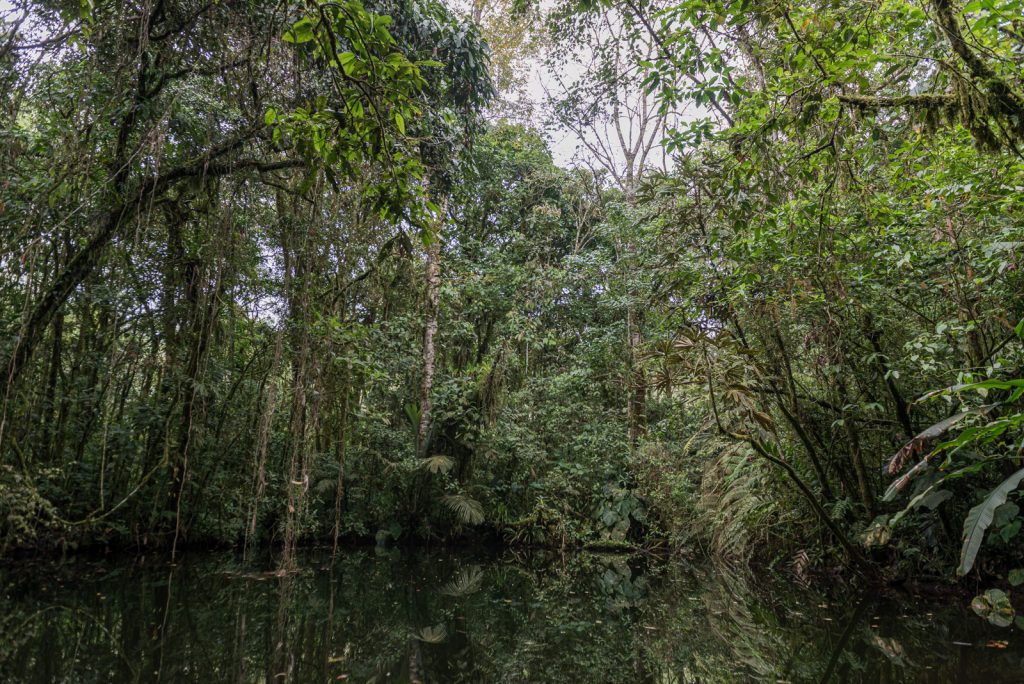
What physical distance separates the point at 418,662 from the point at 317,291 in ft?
14.9

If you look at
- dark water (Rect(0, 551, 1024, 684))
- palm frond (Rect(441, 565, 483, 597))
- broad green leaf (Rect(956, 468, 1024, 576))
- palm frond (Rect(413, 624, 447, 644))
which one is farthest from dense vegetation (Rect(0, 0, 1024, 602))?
palm frond (Rect(413, 624, 447, 644))

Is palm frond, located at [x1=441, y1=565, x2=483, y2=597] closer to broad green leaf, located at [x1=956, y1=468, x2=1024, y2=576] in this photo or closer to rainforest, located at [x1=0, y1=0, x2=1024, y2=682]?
rainforest, located at [x1=0, y1=0, x2=1024, y2=682]

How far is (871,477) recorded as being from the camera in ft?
17.0

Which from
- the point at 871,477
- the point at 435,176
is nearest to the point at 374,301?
the point at 435,176

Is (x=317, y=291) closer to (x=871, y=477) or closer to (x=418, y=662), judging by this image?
(x=418, y=662)

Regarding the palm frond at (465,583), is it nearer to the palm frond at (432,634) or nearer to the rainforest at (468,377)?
the rainforest at (468,377)

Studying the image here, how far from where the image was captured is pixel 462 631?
3959mm

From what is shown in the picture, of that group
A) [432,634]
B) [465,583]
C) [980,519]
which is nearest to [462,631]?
[432,634]

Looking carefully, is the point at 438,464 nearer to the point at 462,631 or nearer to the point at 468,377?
the point at 468,377

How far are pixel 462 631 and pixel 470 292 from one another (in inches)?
301

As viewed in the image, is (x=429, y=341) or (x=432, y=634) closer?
(x=432, y=634)

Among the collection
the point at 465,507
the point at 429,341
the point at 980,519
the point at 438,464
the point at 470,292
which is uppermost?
the point at 470,292

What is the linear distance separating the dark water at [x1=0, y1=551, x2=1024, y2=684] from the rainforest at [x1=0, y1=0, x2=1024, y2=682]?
0.13 feet

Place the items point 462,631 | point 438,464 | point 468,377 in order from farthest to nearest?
point 468,377
point 438,464
point 462,631
